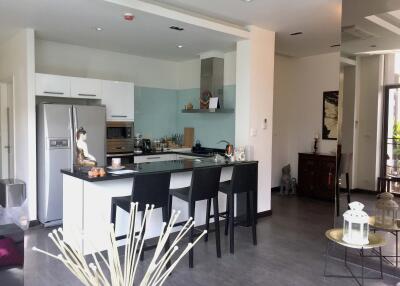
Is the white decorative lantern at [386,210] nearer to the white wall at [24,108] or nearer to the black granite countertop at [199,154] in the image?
the black granite countertop at [199,154]

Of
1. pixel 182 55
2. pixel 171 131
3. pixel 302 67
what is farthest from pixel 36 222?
pixel 302 67

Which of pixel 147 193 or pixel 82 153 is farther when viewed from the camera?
pixel 82 153

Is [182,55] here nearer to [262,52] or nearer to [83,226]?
[262,52]

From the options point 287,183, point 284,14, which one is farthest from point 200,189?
point 287,183

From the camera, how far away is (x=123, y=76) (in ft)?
20.7

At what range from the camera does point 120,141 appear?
18.5 ft

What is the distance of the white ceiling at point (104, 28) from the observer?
3.80 meters

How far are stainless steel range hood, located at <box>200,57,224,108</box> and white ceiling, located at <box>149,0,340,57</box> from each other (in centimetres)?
113

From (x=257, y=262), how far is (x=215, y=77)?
3500 millimetres

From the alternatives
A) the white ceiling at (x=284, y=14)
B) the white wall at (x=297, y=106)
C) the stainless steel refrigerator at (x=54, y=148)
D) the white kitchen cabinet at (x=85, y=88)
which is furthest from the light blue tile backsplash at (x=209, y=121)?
the stainless steel refrigerator at (x=54, y=148)

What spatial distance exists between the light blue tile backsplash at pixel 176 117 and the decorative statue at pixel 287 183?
4.65 ft

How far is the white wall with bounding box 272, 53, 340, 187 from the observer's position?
6.76 meters

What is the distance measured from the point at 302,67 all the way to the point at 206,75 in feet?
7.19

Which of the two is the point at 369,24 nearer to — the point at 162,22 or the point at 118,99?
the point at 162,22
